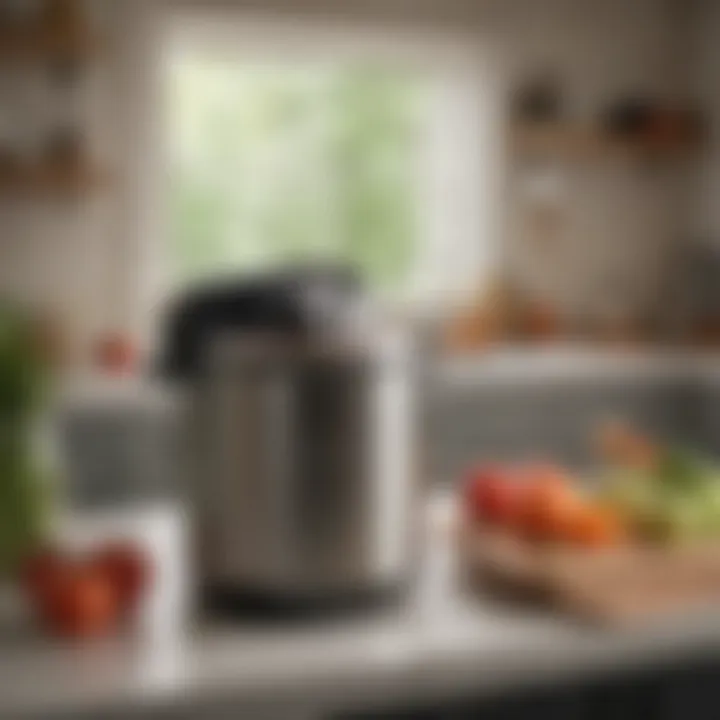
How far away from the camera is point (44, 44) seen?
140 inches

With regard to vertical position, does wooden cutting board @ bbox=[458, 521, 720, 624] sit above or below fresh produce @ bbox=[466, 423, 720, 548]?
below

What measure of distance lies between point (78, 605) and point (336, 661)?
226 millimetres

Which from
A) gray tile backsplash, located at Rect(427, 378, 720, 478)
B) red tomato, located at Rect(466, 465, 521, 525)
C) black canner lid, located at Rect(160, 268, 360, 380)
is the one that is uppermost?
black canner lid, located at Rect(160, 268, 360, 380)

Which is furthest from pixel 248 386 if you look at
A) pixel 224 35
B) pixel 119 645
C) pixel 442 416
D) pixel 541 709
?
pixel 224 35

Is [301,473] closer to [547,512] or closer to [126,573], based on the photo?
[126,573]

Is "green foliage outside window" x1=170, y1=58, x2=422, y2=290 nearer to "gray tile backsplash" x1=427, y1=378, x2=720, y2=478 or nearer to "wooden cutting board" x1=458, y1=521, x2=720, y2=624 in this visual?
"gray tile backsplash" x1=427, y1=378, x2=720, y2=478

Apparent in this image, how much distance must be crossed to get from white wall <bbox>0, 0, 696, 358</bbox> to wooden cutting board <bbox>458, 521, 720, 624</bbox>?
239 cm

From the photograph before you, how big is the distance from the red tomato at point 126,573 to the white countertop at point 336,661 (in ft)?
0.23

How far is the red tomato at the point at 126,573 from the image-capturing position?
50.6 inches

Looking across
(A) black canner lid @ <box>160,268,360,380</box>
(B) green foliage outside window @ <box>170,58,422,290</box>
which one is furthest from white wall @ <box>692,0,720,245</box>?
(A) black canner lid @ <box>160,268,360,380</box>

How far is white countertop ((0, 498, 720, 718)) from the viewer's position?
111cm

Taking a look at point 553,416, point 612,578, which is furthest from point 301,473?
point 553,416

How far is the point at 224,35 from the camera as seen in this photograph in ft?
12.5

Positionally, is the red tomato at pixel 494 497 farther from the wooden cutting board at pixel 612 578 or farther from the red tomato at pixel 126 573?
the red tomato at pixel 126 573
